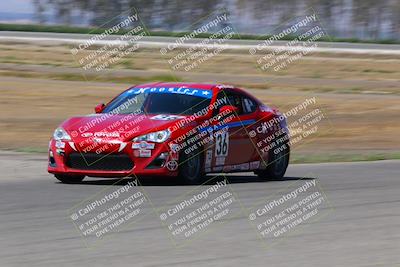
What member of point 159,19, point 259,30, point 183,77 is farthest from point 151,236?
point 159,19

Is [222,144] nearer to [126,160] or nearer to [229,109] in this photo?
[229,109]

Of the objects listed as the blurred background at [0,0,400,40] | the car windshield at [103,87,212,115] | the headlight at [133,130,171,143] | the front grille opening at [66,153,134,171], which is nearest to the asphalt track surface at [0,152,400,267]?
the front grille opening at [66,153,134,171]

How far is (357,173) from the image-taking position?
1689 centimetres

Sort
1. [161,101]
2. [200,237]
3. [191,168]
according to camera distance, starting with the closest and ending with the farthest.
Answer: [200,237] < [191,168] < [161,101]

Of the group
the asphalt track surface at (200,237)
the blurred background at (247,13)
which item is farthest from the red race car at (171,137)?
the blurred background at (247,13)

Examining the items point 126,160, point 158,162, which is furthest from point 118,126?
point 158,162

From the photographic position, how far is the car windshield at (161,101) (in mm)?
14469

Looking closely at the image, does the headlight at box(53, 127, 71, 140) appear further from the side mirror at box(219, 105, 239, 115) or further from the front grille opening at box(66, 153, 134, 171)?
the side mirror at box(219, 105, 239, 115)

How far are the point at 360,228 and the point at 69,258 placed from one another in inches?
130

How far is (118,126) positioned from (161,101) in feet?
3.24

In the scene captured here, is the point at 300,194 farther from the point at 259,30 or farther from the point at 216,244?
the point at 259,30

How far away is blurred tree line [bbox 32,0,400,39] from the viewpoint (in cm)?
10069

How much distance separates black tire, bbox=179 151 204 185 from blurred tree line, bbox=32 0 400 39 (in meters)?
79.6

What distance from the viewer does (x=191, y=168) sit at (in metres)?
13.9
